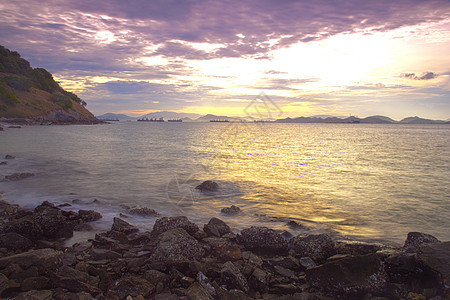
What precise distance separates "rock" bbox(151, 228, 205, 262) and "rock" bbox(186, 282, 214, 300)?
154cm

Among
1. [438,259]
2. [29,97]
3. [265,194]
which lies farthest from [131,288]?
[29,97]

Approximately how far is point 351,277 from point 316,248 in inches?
80.3

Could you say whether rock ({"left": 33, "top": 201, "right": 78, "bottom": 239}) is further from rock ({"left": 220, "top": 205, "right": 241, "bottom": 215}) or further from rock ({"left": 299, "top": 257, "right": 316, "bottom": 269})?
rock ({"left": 299, "top": 257, "right": 316, "bottom": 269})

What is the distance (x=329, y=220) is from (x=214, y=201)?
19.8 ft

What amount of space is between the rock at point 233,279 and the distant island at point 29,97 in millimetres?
139786

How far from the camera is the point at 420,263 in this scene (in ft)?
21.6

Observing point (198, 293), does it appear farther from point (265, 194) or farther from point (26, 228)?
point (265, 194)

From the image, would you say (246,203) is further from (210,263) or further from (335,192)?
(210,263)

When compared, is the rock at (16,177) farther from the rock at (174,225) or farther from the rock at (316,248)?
the rock at (316,248)

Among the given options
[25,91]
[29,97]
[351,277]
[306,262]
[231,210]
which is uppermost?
[25,91]

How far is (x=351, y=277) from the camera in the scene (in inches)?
248

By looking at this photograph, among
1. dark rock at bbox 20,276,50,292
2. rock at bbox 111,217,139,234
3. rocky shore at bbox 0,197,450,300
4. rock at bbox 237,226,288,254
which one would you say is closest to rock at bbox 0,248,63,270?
rocky shore at bbox 0,197,450,300

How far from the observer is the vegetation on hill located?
127 meters

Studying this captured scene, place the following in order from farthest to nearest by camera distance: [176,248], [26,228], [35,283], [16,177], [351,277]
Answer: [16,177], [26,228], [176,248], [351,277], [35,283]
